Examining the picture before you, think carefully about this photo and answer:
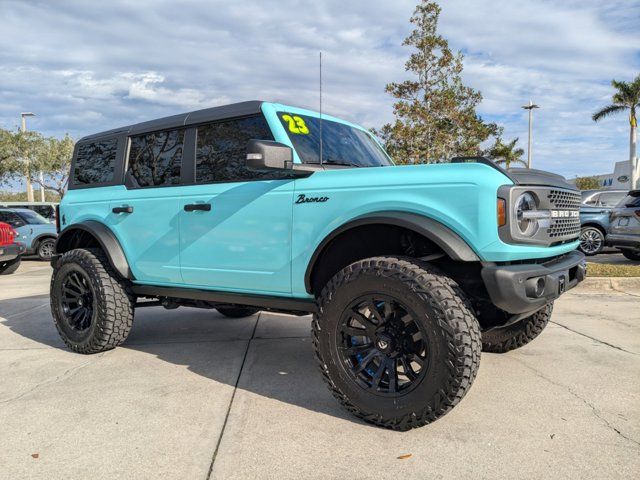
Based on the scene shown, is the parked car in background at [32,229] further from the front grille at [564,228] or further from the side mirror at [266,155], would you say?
the front grille at [564,228]

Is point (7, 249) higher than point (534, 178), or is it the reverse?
point (534, 178)

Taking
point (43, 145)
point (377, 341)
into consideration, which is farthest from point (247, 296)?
point (43, 145)

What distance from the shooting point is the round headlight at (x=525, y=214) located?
2611mm

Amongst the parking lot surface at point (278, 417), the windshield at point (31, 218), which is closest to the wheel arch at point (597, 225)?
the parking lot surface at point (278, 417)

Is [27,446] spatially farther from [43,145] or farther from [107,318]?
[43,145]

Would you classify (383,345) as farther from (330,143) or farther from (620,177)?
(620,177)

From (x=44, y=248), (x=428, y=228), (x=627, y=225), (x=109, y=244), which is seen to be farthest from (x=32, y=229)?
(x=627, y=225)

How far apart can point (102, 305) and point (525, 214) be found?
333 cm

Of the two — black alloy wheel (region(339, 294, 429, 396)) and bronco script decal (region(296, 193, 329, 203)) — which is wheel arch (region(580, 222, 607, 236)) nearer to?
black alloy wheel (region(339, 294, 429, 396))

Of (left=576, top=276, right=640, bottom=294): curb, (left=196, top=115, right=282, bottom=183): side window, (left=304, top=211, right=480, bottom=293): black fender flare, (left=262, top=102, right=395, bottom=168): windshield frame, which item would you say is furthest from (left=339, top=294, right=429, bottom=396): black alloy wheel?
(left=576, top=276, right=640, bottom=294): curb

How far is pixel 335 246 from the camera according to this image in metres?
3.11

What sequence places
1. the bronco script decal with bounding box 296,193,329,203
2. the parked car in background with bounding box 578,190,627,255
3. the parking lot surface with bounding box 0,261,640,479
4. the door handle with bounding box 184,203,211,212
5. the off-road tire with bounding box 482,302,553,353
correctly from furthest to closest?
the parked car in background with bounding box 578,190,627,255 < the off-road tire with bounding box 482,302,553,353 < the door handle with bounding box 184,203,211,212 < the bronco script decal with bounding box 296,193,329,203 < the parking lot surface with bounding box 0,261,640,479

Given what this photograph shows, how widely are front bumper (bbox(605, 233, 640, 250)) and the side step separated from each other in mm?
8341

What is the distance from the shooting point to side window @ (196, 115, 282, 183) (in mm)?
3496
